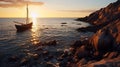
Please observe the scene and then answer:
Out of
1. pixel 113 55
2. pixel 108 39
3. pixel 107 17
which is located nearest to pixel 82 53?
pixel 108 39

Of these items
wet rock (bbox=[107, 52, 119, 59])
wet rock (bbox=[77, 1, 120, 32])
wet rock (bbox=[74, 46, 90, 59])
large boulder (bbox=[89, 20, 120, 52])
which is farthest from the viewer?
wet rock (bbox=[77, 1, 120, 32])

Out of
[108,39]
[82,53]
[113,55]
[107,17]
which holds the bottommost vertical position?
[82,53]

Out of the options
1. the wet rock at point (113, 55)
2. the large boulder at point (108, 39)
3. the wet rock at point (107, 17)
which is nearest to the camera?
the wet rock at point (113, 55)

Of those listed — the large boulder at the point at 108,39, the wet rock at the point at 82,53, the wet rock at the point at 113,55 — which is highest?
the large boulder at the point at 108,39

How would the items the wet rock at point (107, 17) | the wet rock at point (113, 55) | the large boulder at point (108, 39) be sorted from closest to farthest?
the wet rock at point (113, 55)
the large boulder at point (108, 39)
the wet rock at point (107, 17)

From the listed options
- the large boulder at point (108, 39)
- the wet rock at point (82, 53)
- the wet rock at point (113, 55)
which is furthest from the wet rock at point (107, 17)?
the wet rock at point (113, 55)

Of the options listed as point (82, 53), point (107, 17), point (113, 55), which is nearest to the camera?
point (113, 55)

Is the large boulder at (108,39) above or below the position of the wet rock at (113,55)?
above

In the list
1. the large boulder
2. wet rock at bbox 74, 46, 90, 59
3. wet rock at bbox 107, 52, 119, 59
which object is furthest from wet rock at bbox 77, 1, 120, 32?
wet rock at bbox 107, 52, 119, 59

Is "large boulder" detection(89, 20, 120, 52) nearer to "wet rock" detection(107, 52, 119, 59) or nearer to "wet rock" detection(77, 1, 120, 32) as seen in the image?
"wet rock" detection(107, 52, 119, 59)

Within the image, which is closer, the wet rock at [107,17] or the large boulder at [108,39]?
the large boulder at [108,39]

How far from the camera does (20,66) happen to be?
23.8 meters

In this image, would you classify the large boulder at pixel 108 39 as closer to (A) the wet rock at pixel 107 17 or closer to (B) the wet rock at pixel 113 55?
(B) the wet rock at pixel 113 55

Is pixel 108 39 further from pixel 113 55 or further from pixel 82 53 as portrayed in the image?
A: pixel 82 53
